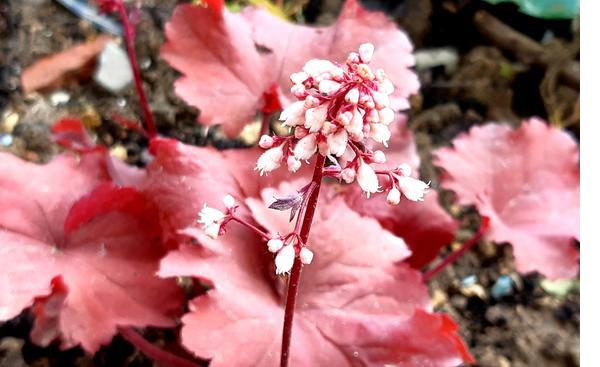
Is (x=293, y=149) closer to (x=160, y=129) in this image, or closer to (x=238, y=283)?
(x=238, y=283)

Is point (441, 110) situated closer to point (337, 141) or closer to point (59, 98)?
point (59, 98)

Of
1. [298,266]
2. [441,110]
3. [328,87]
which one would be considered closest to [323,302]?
[298,266]

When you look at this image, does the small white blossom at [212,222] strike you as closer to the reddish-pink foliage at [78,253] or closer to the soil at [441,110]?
the reddish-pink foliage at [78,253]

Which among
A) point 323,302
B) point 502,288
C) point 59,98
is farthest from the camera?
point 59,98

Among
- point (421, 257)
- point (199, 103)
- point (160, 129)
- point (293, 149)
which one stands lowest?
point (160, 129)

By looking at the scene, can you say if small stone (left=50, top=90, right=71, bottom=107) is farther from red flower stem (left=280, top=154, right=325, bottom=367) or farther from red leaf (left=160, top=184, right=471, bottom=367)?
red flower stem (left=280, top=154, right=325, bottom=367)
